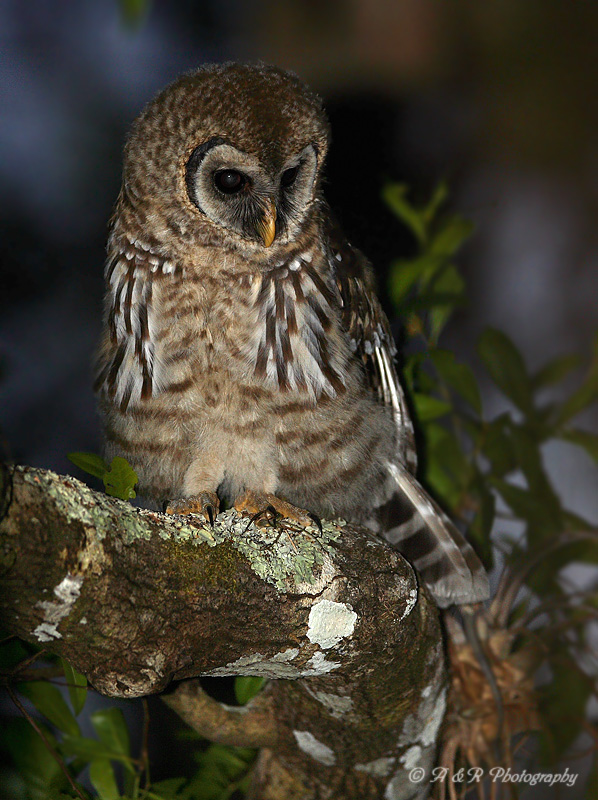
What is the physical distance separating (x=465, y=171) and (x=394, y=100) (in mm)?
251

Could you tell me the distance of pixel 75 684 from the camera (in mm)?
889

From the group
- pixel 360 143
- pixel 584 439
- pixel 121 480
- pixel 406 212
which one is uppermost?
pixel 360 143

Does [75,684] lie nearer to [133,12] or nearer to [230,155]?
[230,155]

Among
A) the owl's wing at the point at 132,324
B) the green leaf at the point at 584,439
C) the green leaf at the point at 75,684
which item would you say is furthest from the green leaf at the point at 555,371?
the green leaf at the point at 75,684

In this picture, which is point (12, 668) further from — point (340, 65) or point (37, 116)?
point (340, 65)

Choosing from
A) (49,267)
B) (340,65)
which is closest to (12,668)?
(49,267)

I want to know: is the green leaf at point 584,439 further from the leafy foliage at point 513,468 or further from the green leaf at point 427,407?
the green leaf at point 427,407

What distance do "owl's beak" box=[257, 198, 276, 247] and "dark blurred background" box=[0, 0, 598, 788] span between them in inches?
19.1

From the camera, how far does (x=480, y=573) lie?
1127mm

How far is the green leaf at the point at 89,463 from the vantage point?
2.88ft

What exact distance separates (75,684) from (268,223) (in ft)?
2.31

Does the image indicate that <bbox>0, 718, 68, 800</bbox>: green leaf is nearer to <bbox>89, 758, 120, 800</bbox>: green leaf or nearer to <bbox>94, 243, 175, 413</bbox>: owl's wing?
<bbox>89, 758, 120, 800</bbox>: green leaf

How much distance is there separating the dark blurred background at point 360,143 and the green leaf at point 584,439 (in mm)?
91

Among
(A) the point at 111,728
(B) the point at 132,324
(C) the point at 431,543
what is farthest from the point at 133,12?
(A) the point at 111,728
